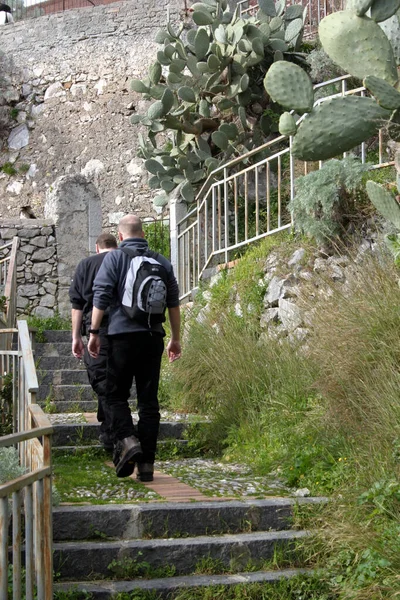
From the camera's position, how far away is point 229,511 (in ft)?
14.3

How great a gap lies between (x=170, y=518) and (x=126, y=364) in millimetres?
933

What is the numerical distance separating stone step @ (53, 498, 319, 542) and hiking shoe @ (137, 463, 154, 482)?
0.55 metres

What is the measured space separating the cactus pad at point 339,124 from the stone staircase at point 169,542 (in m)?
1.88

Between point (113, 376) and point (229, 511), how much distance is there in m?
1.03

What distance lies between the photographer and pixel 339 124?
460 centimetres

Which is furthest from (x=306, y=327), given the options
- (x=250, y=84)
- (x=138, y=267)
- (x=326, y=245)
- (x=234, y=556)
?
(x=250, y=84)

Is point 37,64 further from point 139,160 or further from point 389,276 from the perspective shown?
point 389,276

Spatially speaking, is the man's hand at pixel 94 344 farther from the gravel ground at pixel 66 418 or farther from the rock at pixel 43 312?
the rock at pixel 43 312

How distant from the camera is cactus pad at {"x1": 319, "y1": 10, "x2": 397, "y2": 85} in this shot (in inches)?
178

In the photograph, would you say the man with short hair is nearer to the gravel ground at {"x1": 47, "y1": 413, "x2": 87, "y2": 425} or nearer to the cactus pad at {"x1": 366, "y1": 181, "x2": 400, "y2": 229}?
the cactus pad at {"x1": 366, "y1": 181, "x2": 400, "y2": 229}

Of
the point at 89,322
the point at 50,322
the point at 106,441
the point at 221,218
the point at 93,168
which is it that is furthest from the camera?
the point at 93,168

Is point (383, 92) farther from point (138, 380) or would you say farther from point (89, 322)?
point (89, 322)

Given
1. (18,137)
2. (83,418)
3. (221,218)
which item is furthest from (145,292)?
(18,137)

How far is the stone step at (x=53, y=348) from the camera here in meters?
8.91
